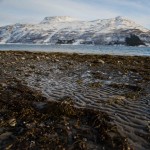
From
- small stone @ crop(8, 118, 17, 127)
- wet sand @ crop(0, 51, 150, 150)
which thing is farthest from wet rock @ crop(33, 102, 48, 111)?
small stone @ crop(8, 118, 17, 127)

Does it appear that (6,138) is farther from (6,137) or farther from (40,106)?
(40,106)

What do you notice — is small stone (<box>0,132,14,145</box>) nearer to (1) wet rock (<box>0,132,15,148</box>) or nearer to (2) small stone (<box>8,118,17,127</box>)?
(1) wet rock (<box>0,132,15,148</box>)

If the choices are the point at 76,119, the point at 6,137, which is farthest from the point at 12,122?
the point at 76,119

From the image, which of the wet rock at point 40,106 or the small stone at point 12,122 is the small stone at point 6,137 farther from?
the wet rock at point 40,106

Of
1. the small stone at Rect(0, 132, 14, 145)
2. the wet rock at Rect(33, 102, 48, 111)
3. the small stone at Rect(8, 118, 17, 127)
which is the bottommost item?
the wet rock at Rect(33, 102, 48, 111)

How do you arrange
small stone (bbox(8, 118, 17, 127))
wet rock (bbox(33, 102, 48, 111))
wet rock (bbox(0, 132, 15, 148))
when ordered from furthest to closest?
wet rock (bbox(33, 102, 48, 111))
small stone (bbox(8, 118, 17, 127))
wet rock (bbox(0, 132, 15, 148))

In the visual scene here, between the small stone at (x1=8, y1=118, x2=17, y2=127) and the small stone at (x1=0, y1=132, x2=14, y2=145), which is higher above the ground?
the small stone at (x1=0, y1=132, x2=14, y2=145)

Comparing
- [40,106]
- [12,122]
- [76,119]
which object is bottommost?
[40,106]

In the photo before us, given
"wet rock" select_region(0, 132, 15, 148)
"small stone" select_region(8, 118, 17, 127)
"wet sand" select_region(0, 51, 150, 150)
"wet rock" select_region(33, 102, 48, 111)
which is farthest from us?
"wet rock" select_region(33, 102, 48, 111)

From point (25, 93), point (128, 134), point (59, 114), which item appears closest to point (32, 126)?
point (59, 114)

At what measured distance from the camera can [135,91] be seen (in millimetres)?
15289

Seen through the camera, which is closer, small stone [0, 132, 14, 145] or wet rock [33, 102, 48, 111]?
small stone [0, 132, 14, 145]

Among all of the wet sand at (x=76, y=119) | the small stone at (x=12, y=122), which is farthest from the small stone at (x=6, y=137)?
the small stone at (x=12, y=122)

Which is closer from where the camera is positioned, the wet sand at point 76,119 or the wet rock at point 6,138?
the wet rock at point 6,138
